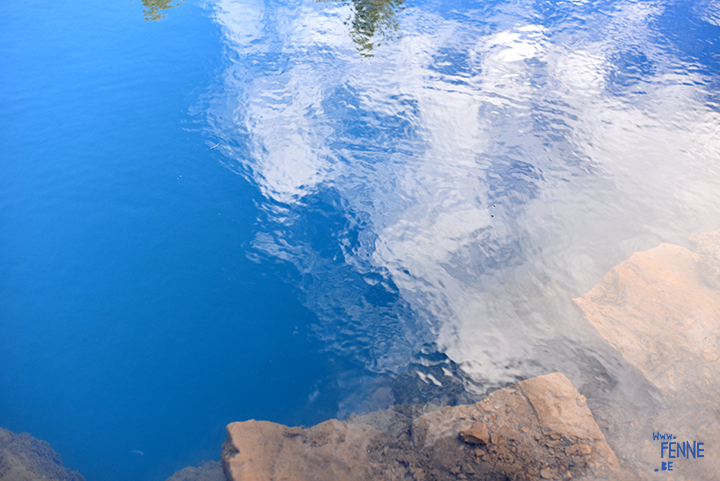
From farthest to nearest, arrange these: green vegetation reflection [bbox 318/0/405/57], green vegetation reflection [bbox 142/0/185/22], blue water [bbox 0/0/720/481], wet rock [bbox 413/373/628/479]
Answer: green vegetation reflection [bbox 142/0/185/22] → green vegetation reflection [bbox 318/0/405/57] → blue water [bbox 0/0/720/481] → wet rock [bbox 413/373/628/479]

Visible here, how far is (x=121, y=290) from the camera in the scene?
3.07 meters

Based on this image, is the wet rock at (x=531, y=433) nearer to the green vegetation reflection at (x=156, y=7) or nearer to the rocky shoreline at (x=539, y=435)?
the rocky shoreline at (x=539, y=435)

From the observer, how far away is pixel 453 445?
2.12m

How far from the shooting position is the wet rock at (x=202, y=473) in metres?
2.29

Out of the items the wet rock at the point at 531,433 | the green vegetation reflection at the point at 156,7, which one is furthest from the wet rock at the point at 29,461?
the green vegetation reflection at the point at 156,7

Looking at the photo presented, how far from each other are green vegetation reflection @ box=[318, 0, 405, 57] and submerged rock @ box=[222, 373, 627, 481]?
13.6ft

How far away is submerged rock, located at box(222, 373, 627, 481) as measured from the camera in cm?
201

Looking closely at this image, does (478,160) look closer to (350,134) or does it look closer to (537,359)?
(350,134)

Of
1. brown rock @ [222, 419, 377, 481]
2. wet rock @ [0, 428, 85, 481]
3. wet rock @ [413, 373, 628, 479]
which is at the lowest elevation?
wet rock @ [0, 428, 85, 481]

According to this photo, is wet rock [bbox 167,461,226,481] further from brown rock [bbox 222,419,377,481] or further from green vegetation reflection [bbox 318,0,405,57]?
green vegetation reflection [bbox 318,0,405,57]

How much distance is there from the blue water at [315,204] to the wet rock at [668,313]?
14cm

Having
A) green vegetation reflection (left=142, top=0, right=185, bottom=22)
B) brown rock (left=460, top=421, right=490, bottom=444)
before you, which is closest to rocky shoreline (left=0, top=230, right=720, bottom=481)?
brown rock (left=460, top=421, right=490, bottom=444)

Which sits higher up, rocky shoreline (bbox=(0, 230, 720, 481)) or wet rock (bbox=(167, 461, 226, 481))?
rocky shoreline (bbox=(0, 230, 720, 481))

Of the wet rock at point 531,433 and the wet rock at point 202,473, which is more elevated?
the wet rock at point 531,433
